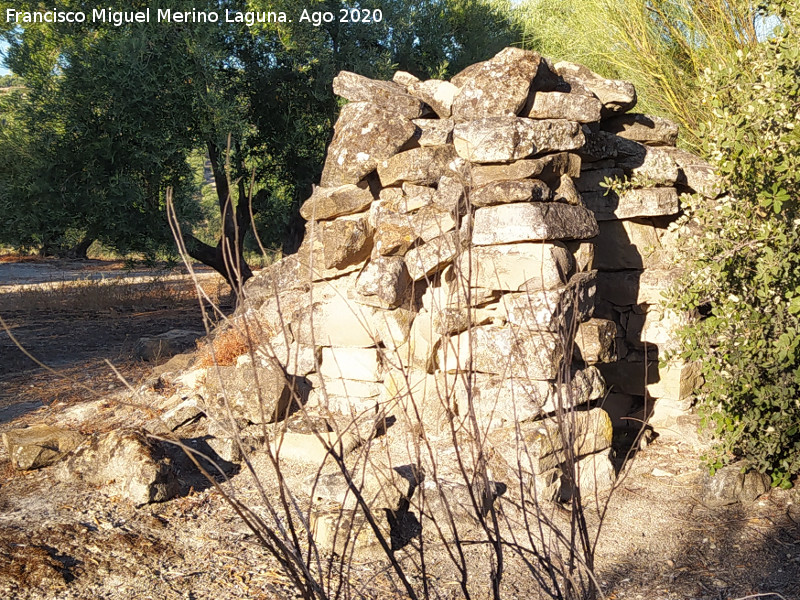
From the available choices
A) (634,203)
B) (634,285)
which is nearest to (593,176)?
(634,203)

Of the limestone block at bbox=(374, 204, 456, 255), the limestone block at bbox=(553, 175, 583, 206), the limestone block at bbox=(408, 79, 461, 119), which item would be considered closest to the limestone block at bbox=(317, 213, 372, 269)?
the limestone block at bbox=(374, 204, 456, 255)

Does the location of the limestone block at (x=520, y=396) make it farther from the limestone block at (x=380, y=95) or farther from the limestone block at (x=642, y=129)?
the limestone block at (x=642, y=129)

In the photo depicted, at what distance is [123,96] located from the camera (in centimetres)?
846

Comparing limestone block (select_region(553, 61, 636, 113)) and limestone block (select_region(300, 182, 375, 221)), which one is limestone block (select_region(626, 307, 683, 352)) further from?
limestone block (select_region(300, 182, 375, 221))

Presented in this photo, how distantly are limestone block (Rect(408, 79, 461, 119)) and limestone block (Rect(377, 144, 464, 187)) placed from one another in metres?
0.41

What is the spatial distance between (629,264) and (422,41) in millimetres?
6596

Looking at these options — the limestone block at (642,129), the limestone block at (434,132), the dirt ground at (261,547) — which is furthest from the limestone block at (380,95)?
the dirt ground at (261,547)

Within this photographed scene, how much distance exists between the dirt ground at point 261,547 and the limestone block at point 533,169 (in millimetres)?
1919

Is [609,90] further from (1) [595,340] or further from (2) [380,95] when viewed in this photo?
(1) [595,340]

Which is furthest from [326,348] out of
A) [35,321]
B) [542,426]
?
[35,321]

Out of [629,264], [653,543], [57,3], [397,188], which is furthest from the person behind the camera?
[57,3]

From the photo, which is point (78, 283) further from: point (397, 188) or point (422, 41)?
point (397, 188)

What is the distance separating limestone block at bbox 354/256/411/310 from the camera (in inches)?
188

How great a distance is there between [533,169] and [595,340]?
1.18 metres
